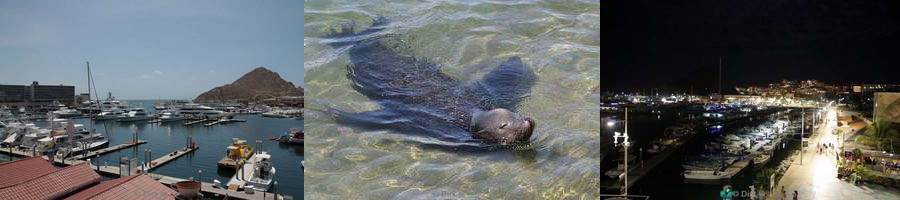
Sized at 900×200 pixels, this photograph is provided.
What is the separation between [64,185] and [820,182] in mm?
5662

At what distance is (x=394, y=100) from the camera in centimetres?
166

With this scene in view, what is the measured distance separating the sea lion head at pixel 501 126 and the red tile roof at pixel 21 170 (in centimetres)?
371

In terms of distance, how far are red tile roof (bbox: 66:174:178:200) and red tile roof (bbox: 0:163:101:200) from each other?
10cm

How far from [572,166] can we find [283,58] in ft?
13.7

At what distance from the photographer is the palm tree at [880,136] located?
3.08 metres

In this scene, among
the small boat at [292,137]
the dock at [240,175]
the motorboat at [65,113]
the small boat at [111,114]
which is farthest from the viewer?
the small boat at [111,114]

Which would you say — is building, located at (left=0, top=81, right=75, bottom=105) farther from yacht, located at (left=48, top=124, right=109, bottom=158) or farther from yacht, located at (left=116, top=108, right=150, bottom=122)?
yacht, located at (left=116, top=108, right=150, bottom=122)

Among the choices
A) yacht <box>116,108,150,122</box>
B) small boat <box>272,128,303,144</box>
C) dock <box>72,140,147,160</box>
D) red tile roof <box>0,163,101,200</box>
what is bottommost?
dock <box>72,140,147,160</box>

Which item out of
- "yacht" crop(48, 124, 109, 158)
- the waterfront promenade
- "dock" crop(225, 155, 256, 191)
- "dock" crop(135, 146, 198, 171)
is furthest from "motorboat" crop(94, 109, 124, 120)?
the waterfront promenade

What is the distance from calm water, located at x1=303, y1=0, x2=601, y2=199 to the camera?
1.66 meters

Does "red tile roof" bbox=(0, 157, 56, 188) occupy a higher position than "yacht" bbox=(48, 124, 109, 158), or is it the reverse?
"red tile roof" bbox=(0, 157, 56, 188)

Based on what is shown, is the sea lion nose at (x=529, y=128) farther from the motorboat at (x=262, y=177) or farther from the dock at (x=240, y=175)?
the dock at (x=240, y=175)

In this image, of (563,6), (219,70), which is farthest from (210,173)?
(563,6)

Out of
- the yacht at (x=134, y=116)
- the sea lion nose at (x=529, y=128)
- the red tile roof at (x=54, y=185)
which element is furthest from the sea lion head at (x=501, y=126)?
the yacht at (x=134, y=116)
